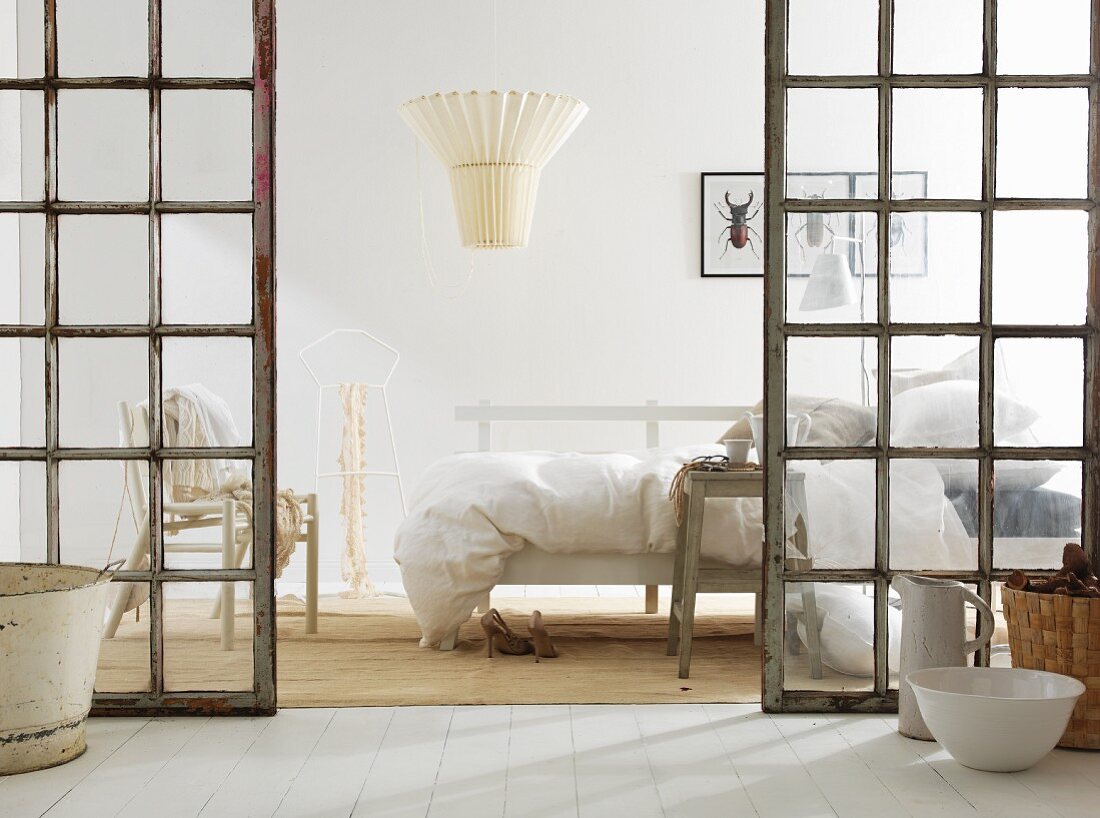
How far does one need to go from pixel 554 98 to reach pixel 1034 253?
6.86 ft

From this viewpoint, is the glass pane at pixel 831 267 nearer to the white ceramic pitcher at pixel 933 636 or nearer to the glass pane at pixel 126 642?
the white ceramic pitcher at pixel 933 636

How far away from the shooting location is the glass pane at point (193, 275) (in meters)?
2.88

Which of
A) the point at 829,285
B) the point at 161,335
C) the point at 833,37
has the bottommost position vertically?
the point at 161,335

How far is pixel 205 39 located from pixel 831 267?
1680mm

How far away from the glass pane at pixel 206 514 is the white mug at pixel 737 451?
1.43 m

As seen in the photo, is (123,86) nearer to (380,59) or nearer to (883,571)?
(883,571)

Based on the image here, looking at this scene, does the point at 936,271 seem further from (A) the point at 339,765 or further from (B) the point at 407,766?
(A) the point at 339,765

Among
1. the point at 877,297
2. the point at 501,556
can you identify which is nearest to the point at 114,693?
the point at 501,556

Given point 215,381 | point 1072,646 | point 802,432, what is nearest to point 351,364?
point 215,381

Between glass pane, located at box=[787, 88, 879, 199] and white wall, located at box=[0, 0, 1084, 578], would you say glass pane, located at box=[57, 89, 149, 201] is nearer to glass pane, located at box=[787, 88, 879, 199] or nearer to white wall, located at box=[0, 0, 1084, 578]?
glass pane, located at box=[787, 88, 879, 199]

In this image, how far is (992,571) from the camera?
9.44 feet

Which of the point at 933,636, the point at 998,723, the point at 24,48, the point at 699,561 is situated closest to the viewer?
the point at 998,723

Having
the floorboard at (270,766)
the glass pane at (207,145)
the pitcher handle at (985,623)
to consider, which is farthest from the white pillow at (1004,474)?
the glass pane at (207,145)

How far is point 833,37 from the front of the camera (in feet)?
9.27
